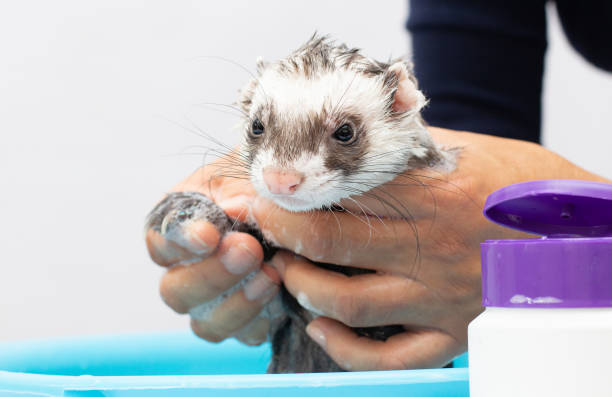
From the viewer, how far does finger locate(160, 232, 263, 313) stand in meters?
0.79

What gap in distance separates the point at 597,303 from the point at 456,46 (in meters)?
0.94

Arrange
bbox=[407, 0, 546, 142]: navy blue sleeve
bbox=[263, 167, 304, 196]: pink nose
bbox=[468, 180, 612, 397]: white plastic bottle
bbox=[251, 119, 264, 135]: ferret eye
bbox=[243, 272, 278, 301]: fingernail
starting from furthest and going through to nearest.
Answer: bbox=[407, 0, 546, 142]: navy blue sleeve
bbox=[243, 272, 278, 301]: fingernail
bbox=[251, 119, 264, 135]: ferret eye
bbox=[263, 167, 304, 196]: pink nose
bbox=[468, 180, 612, 397]: white plastic bottle

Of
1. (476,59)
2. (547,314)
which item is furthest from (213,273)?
(476,59)

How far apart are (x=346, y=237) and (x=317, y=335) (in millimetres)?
130

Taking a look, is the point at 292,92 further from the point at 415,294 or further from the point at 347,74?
the point at 415,294

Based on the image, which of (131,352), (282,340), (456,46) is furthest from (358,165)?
(456,46)

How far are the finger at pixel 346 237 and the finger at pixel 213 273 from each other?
43 millimetres

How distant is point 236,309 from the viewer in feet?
2.78

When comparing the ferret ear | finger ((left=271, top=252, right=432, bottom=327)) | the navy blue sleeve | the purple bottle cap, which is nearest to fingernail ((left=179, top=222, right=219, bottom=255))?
finger ((left=271, top=252, right=432, bottom=327))

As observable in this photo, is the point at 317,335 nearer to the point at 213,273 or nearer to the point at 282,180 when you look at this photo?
the point at 213,273

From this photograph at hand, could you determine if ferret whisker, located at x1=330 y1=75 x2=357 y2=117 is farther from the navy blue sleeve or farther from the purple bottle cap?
the navy blue sleeve

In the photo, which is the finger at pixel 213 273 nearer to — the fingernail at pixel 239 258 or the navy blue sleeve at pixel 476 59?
the fingernail at pixel 239 258

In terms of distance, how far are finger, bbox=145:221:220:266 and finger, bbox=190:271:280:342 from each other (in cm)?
7

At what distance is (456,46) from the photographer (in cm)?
127
